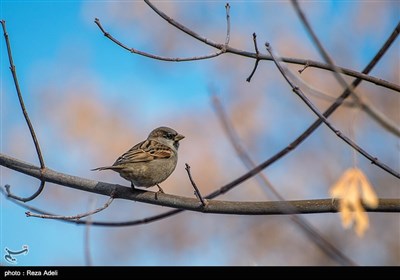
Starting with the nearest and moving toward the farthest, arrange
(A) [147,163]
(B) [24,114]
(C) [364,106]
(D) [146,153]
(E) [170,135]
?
(C) [364,106] → (B) [24,114] → (A) [147,163] → (D) [146,153] → (E) [170,135]

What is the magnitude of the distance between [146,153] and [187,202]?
5.62 feet

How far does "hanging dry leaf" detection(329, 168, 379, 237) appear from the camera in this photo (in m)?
1.52

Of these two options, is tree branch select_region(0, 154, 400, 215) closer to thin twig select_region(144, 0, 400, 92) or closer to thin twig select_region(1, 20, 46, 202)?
thin twig select_region(1, 20, 46, 202)

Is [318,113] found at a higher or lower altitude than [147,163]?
lower

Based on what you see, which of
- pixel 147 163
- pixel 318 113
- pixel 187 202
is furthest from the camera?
pixel 147 163

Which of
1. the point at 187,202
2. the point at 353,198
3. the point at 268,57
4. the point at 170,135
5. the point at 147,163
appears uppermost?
the point at 170,135

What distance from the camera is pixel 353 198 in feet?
5.23

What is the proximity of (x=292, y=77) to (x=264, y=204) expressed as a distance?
1.26m

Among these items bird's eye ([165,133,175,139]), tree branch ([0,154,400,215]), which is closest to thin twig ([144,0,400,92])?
tree branch ([0,154,400,215])

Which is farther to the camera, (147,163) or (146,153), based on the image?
(146,153)

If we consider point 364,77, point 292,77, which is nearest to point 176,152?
point 364,77

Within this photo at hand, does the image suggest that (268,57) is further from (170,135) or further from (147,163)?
(170,135)

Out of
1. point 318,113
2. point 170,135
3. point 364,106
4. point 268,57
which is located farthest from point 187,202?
point 170,135
